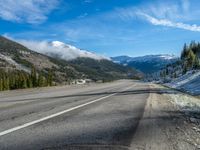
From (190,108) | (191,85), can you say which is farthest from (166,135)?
(191,85)

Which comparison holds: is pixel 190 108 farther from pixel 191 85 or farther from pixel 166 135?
pixel 191 85

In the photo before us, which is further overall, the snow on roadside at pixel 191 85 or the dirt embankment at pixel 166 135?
the snow on roadside at pixel 191 85

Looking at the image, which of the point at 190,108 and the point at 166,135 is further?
the point at 190,108

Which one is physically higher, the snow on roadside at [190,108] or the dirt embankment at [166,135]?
the dirt embankment at [166,135]

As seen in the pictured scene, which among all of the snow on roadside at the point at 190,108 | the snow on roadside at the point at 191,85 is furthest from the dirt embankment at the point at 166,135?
the snow on roadside at the point at 191,85

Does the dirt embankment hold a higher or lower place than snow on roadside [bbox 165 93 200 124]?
higher

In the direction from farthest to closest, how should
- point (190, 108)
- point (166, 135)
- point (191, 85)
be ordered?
1. point (191, 85)
2. point (190, 108)
3. point (166, 135)

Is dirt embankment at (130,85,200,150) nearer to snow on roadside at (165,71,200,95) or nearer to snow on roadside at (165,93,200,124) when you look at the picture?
snow on roadside at (165,93,200,124)

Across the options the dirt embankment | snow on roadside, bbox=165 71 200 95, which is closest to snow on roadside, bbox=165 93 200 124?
the dirt embankment

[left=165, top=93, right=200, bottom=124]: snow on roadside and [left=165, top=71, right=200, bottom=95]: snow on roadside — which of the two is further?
[left=165, top=71, right=200, bottom=95]: snow on roadside

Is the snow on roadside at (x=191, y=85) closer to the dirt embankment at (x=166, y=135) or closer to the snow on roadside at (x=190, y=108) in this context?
the snow on roadside at (x=190, y=108)

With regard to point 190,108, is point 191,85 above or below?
above

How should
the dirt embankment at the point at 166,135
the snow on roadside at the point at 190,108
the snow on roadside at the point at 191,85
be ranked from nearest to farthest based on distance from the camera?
the dirt embankment at the point at 166,135 → the snow on roadside at the point at 190,108 → the snow on roadside at the point at 191,85

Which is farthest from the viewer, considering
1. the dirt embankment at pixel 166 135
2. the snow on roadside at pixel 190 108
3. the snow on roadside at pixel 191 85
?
the snow on roadside at pixel 191 85
